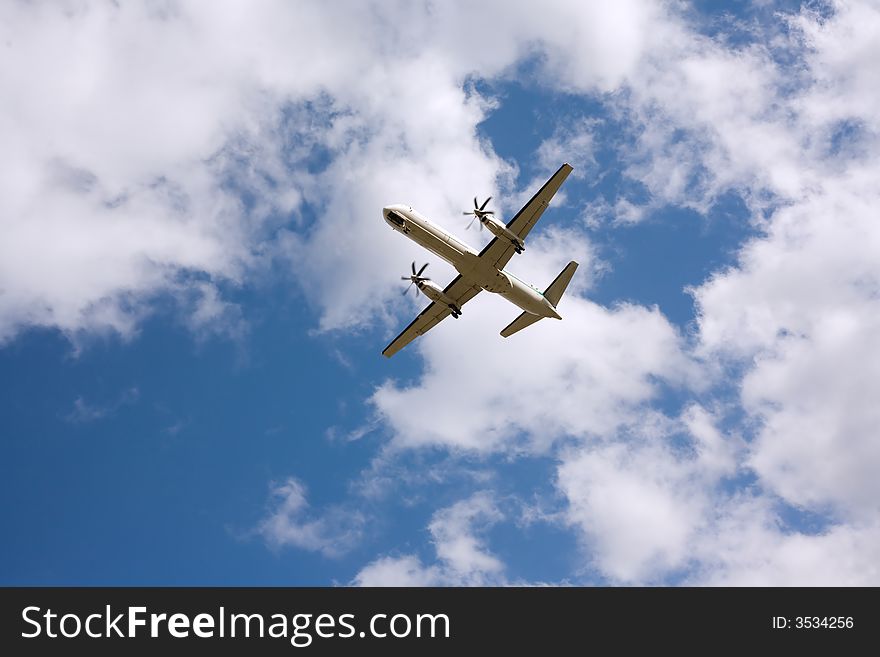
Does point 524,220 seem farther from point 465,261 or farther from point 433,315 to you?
point 433,315

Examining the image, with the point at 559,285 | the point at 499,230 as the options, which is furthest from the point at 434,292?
the point at 559,285

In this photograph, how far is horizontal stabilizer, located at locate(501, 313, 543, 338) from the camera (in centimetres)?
7038

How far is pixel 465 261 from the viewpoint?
63.1 metres

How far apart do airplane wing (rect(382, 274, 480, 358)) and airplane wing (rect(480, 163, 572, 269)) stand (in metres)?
4.05

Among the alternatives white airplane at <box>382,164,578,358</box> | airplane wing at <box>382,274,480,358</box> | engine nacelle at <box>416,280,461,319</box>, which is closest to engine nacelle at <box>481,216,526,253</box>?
white airplane at <box>382,164,578,358</box>

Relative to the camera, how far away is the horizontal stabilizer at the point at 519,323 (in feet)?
231

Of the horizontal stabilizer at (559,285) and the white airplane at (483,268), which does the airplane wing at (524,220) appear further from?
the horizontal stabilizer at (559,285)

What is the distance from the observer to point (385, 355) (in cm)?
7262

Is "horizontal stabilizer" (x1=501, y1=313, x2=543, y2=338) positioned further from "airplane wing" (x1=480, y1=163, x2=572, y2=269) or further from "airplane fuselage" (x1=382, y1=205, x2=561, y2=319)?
"airplane wing" (x1=480, y1=163, x2=572, y2=269)

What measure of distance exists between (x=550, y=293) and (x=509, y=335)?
264 inches

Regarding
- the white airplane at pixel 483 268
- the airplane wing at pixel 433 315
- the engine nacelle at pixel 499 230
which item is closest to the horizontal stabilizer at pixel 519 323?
the white airplane at pixel 483 268
